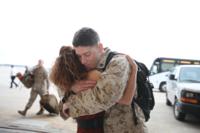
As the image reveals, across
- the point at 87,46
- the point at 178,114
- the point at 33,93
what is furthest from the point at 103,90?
the point at 33,93

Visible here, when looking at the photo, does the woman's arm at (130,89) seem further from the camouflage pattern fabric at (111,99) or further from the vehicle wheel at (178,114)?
the vehicle wheel at (178,114)

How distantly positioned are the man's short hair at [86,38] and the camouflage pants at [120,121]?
0.41 metres

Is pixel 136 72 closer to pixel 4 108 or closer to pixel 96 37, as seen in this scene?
pixel 96 37

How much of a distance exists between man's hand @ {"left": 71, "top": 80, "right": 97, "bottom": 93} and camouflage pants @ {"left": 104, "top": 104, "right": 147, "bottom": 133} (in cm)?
21

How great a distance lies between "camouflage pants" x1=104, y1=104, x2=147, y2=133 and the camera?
2.00 metres

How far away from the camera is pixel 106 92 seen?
1.81m

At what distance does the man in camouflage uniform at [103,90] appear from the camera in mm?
1825

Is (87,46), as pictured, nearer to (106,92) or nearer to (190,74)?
(106,92)

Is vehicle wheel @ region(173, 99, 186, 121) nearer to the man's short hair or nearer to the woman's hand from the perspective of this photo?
the woman's hand

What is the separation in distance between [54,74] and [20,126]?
6.53 m

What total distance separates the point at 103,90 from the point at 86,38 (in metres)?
0.32


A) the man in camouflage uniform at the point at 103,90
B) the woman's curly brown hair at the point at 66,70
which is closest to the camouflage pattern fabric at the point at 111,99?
the man in camouflage uniform at the point at 103,90

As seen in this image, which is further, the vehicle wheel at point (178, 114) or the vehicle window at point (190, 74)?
the vehicle window at point (190, 74)

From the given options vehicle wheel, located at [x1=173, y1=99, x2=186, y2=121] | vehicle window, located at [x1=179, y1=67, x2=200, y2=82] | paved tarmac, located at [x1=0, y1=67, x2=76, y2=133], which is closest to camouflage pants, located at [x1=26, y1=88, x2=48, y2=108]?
paved tarmac, located at [x1=0, y1=67, x2=76, y2=133]
